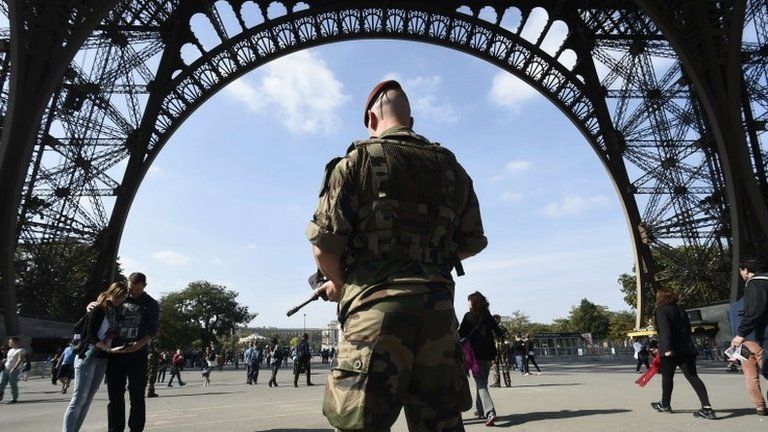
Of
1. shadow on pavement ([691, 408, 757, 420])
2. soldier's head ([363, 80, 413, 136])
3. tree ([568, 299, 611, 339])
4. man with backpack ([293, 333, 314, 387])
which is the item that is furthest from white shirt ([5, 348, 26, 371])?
tree ([568, 299, 611, 339])

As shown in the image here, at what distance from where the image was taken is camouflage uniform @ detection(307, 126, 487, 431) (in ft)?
6.23

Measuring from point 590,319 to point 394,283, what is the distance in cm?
9070

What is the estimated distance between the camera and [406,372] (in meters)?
1.95

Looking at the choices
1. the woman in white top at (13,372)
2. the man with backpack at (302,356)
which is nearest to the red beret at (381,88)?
the woman in white top at (13,372)

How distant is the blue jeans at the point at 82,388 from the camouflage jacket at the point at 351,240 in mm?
3765

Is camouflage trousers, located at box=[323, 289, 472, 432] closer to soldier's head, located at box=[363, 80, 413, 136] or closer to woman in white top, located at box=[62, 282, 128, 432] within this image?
soldier's head, located at box=[363, 80, 413, 136]

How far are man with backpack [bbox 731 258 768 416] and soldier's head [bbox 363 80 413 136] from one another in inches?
188

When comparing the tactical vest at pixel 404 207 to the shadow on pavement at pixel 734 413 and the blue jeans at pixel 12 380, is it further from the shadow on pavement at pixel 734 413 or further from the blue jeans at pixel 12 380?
the blue jeans at pixel 12 380

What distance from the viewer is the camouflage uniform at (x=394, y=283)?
1897 mm

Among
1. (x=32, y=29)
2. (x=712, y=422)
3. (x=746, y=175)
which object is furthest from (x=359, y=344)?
(x=746, y=175)

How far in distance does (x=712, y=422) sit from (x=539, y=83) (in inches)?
835

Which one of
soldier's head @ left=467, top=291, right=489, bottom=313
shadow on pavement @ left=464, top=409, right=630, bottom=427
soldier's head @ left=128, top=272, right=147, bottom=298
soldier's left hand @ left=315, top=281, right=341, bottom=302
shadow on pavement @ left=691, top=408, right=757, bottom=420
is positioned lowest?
shadow on pavement @ left=691, top=408, right=757, bottom=420

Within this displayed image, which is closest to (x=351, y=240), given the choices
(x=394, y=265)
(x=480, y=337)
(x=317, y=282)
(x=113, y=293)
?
(x=394, y=265)

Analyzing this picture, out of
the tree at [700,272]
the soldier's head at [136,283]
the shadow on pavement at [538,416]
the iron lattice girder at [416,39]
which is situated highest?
the iron lattice girder at [416,39]
